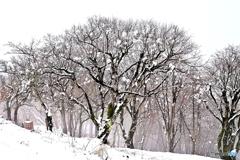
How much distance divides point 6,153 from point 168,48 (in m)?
11.4

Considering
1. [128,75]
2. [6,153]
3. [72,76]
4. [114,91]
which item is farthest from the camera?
[128,75]

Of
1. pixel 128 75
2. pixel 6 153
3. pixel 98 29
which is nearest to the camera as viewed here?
pixel 6 153

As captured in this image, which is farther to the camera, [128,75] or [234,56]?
[128,75]

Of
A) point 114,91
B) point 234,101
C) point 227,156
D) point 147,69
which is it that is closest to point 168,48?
point 147,69

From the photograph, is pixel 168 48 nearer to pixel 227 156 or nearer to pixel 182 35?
pixel 182 35

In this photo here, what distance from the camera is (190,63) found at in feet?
39.3

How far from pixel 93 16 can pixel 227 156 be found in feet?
52.1

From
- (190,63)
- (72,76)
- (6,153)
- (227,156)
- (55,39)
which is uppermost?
(55,39)

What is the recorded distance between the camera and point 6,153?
3234 mm

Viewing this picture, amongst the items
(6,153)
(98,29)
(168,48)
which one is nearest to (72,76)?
(98,29)

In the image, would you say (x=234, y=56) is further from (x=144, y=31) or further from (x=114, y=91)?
(x=114, y=91)

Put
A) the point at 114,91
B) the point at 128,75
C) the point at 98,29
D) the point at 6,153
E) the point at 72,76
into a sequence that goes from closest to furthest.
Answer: the point at 6,153
the point at 114,91
the point at 72,76
the point at 98,29
the point at 128,75

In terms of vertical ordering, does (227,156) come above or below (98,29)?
below

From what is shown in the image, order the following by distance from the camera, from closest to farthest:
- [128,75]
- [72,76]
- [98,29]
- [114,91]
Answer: [114,91] → [72,76] → [98,29] → [128,75]
